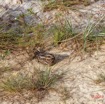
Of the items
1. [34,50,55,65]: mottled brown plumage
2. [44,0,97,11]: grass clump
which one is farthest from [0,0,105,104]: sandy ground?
[44,0,97,11]: grass clump

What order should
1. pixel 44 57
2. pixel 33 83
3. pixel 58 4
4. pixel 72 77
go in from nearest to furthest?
Result: pixel 33 83 → pixel 72 77 → pixel 44 57 → pixel 58 4

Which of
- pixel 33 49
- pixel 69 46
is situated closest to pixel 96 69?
pixel 69 46

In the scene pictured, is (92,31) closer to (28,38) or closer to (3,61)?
(28,38)

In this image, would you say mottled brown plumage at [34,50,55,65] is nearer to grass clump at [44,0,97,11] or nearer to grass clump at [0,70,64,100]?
grass clump at [0,70,64,100]

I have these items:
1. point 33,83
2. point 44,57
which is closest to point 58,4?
point 44,57

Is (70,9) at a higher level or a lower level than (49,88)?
higher

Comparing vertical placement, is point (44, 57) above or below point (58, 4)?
below

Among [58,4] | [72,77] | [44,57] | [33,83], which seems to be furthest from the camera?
[58,4]

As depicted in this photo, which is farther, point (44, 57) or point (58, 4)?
point (58, 4)

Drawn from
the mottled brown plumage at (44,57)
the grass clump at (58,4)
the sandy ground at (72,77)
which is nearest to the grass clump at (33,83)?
the sandy ground at (72,77)

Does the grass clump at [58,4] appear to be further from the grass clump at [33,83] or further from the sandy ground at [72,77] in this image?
the grass clump at [33,83]

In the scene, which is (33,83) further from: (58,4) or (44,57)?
(58,4)
